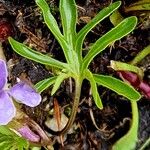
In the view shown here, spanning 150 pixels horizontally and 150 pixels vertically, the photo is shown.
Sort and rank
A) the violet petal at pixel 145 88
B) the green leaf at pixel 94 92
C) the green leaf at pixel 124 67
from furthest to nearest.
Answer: the violet petal at pixel 145 88, the green leaf at pixel 124 67, the green leaf at pixel 94 92

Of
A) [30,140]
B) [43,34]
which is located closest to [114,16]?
[43,34]

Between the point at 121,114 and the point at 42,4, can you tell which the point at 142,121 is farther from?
the point at 42,4

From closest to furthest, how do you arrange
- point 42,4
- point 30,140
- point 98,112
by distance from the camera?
1. point 42,4
2. point 30,140
3. point 98,112

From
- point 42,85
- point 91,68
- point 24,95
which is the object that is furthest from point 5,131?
point 91,68

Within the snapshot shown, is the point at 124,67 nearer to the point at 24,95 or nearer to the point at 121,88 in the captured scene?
the point at 121,88

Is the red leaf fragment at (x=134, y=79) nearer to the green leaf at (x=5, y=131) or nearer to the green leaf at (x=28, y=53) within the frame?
the green leaf at (x=28, y=53)

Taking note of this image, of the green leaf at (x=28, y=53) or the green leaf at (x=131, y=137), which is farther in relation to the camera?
the green leaf at (x=131, y=137)

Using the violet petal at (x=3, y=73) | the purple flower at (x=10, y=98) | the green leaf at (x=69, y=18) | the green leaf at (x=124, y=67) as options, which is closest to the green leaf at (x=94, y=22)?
the green leaf at (x=69, y=18)

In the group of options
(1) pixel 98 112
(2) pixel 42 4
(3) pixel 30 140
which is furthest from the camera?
(1) pixel 98 112
